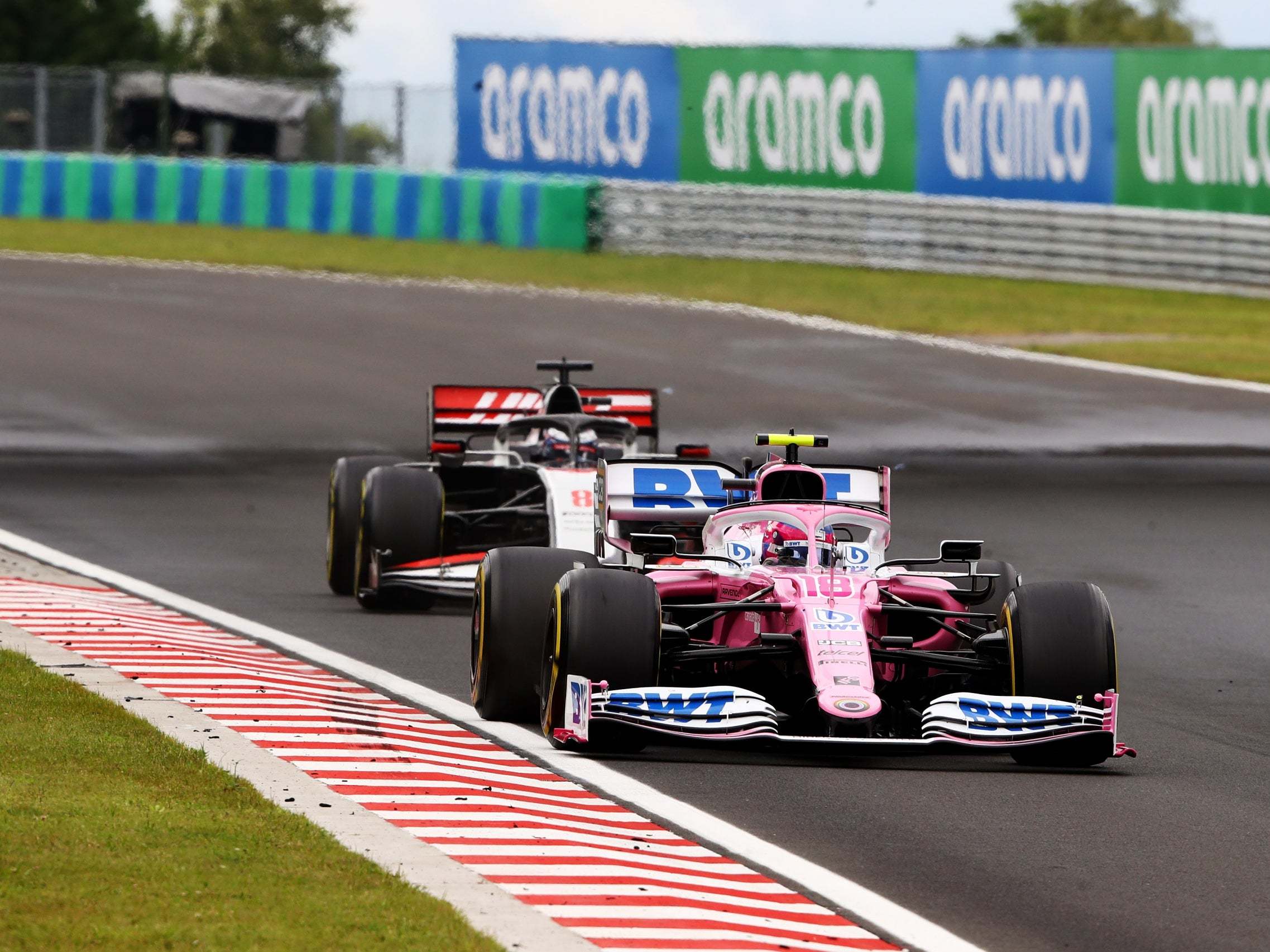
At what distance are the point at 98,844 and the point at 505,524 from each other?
797 cm

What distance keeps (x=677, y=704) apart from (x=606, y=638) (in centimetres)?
38

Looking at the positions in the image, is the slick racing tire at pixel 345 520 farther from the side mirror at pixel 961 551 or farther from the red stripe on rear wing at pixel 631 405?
the side mirror at pixel 961 551

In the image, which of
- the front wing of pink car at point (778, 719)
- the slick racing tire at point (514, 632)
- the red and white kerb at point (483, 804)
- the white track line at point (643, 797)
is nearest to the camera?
the red and white kerb at point (483, 804)

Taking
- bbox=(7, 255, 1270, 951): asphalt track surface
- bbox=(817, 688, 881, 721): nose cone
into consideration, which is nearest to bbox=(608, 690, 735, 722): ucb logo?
bbox=(7, 255, 1270, 951): asphalt track surface

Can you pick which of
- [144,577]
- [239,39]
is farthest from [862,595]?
[239,39]

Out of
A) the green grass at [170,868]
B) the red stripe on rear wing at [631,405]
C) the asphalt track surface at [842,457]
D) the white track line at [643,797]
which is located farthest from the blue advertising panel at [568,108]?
the green grass at [170,868]

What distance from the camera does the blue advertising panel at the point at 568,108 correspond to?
3916 cm

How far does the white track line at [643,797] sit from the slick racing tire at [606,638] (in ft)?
0.49

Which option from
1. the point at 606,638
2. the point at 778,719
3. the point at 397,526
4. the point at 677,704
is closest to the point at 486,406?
the point at 397,526

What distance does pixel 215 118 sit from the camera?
4938 cm

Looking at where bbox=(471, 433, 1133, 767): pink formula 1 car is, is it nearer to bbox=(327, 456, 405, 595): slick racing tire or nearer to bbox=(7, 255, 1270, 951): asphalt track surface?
bbox=(7, 255, 1270, 951): asphalt track surface

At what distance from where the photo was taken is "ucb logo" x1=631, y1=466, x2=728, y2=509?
40.2 feet

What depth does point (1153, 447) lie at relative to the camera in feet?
74.0

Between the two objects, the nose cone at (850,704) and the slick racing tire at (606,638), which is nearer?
the nose cone at (850,704)
